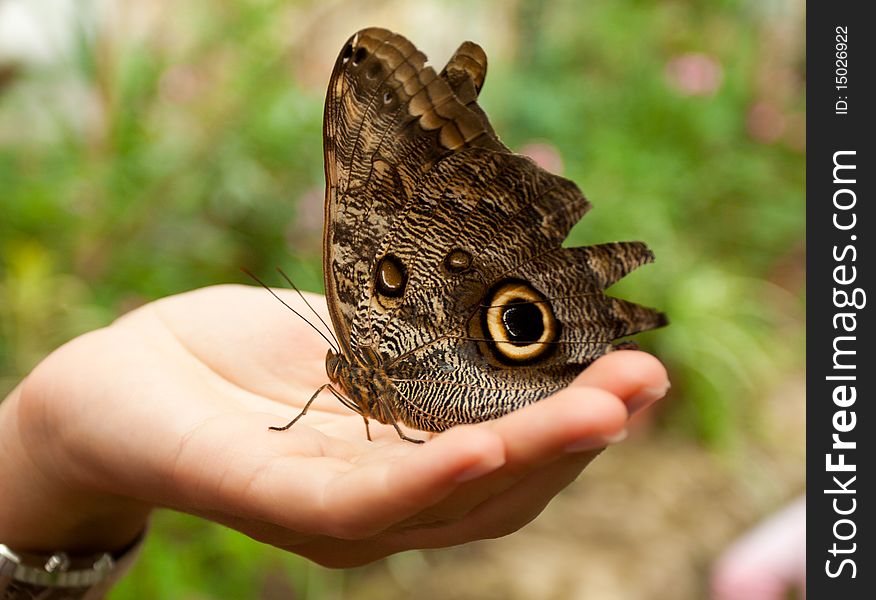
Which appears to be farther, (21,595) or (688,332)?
(688,332)

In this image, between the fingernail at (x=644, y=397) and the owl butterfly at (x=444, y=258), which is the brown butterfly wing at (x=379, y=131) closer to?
the owl butterfly at (x=444, y=258)

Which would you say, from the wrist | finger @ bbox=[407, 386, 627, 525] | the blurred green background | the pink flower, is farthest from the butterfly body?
the pink flower

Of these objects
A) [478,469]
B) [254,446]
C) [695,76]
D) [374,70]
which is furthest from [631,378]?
[695,76]

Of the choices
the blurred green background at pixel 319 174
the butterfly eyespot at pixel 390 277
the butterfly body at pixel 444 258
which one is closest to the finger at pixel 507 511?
the butterfly body at pixel 444 258

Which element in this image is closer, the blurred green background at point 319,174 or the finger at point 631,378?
the finger at point 631,378

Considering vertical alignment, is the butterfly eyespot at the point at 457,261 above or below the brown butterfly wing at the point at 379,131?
below
